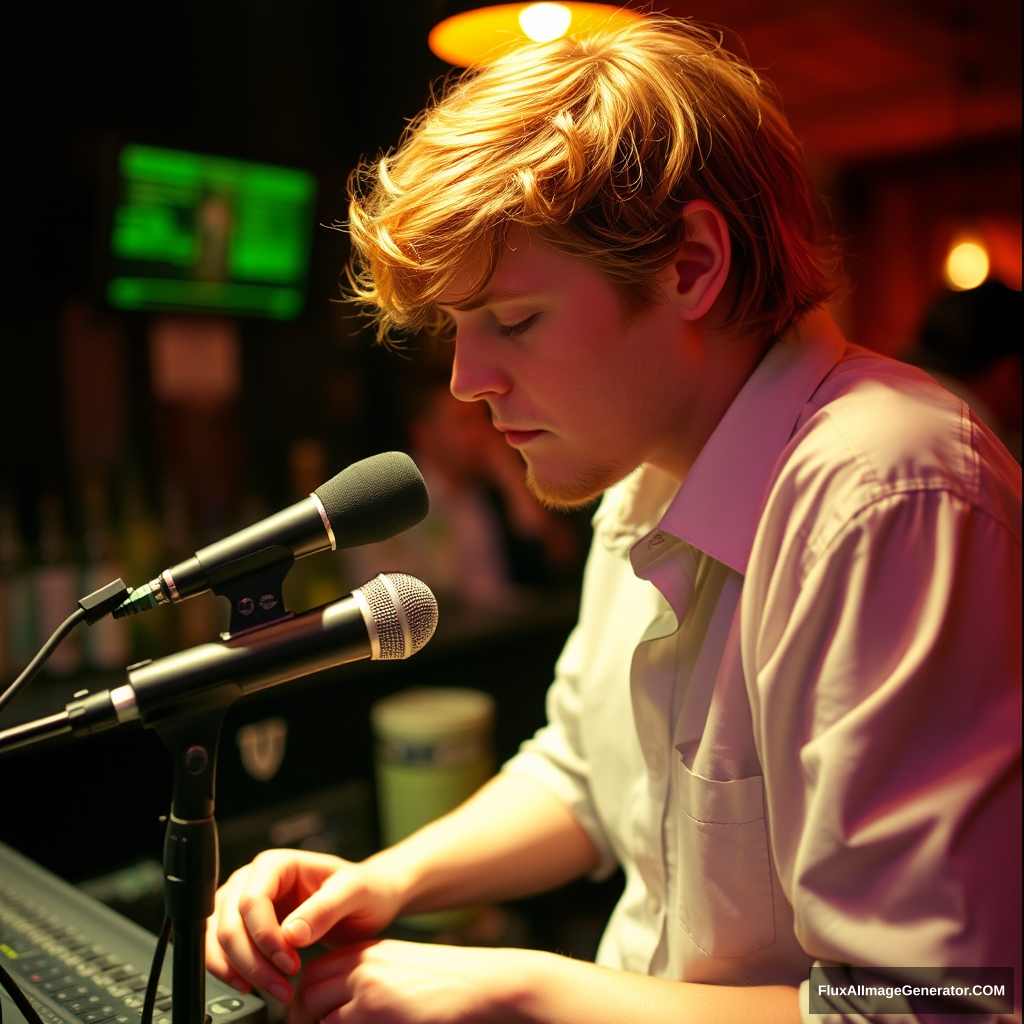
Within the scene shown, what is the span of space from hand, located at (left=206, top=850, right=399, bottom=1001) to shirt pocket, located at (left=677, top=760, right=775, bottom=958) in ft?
1.08

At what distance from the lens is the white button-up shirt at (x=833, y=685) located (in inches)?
25.0

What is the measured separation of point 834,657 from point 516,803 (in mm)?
626

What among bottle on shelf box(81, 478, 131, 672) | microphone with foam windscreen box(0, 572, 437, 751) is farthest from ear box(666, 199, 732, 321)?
bottle on shelf box(81, 478, 131, 672)

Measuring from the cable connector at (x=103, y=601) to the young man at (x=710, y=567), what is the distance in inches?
12.8

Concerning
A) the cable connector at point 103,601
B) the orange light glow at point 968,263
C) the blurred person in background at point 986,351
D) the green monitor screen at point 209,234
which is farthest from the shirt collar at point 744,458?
the orange light glow at point 968,263

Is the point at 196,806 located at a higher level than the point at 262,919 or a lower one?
higher

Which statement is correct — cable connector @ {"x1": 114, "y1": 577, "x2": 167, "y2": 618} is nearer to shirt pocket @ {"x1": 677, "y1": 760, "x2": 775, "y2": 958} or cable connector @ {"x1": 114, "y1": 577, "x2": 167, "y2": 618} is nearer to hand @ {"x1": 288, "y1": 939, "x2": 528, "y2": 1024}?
hand @ {"x1": 288, "y1": 939, "x2": 528, "y2": 1024}

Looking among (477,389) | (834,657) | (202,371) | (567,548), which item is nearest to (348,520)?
(477,389)

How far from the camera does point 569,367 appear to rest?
89cm

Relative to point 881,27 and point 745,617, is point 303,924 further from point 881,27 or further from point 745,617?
point 881,27

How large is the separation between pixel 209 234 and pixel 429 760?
136cm

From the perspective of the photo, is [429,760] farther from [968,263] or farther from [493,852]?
[968,263]

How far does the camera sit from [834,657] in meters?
0.68

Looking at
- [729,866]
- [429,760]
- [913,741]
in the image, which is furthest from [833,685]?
[429,760]
